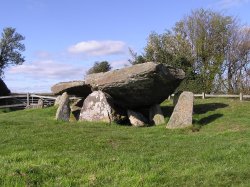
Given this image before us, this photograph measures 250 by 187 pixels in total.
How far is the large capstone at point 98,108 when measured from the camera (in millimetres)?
19188

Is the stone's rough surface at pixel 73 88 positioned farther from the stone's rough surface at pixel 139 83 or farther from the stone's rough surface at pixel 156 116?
Answer: the stone's rough surface at pixel 156 116

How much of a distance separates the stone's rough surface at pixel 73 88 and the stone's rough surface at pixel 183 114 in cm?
524

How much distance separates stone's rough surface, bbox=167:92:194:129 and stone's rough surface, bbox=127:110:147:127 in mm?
2094

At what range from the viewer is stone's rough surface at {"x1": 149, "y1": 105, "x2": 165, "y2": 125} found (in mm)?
19219

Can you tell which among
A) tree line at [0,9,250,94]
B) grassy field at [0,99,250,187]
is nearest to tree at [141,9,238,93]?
tree line at [0,9,250,94]

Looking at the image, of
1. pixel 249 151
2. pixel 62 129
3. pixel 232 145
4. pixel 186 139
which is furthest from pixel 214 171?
pixel 62 129

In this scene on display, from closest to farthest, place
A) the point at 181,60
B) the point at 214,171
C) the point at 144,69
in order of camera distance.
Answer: the point at 214,171 < the point at 144,69 < the point at 181,60

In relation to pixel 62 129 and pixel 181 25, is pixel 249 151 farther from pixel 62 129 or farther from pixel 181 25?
pixel 181 25

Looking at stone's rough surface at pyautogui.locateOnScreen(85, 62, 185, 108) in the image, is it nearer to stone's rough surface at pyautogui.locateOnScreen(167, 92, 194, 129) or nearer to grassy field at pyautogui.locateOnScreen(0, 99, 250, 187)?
stone's rough surface at pyautogui.locateOnScreen(167, 92, 194, 129)

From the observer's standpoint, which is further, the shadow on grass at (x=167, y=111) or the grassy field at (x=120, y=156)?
the shadow on grass at (x=167, y=111)

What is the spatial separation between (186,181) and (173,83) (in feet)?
40.4

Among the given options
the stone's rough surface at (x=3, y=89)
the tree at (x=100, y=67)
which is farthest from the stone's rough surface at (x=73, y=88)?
the tree at (x=100, y=67)

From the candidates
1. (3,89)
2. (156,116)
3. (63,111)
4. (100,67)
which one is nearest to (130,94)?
(156,116)

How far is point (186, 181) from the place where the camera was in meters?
8.02
